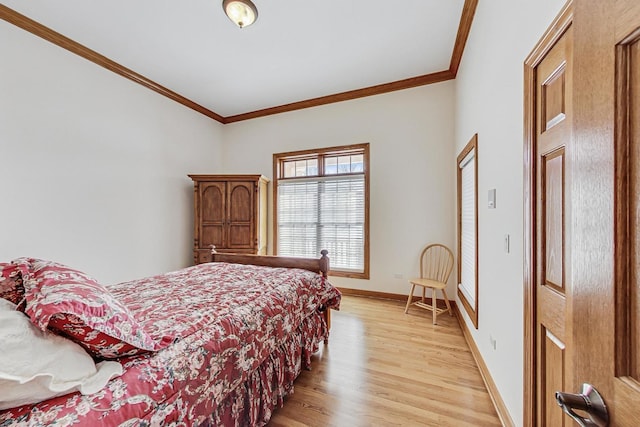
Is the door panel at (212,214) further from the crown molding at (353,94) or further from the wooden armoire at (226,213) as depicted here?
the crown molding at (353,94)

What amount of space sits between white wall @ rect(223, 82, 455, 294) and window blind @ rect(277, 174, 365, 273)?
0.25m

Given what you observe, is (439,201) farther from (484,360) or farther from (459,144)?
(484,360)

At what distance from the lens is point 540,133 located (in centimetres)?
122

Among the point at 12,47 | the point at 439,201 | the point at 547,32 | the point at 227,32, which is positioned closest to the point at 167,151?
the point at 12,47

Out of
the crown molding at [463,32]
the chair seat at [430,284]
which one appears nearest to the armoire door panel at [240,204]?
the chair seat at [430,284]

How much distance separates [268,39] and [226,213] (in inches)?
97.2

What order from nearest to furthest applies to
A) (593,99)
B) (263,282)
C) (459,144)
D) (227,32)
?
(593,99) < (263,282) < (227,32) < (459,144)

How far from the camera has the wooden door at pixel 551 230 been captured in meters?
1.02

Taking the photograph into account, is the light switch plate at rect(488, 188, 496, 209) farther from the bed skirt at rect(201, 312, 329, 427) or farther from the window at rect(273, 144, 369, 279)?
the window at rect(273, 144, 369, 279)

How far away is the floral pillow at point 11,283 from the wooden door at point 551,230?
213cm

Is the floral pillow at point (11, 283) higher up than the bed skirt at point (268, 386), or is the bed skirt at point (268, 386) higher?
the floral pillow at point (11, 283)

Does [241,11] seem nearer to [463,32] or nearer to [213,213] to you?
[463,32]

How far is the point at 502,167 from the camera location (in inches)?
66.1

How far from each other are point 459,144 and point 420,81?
111 centimetres
